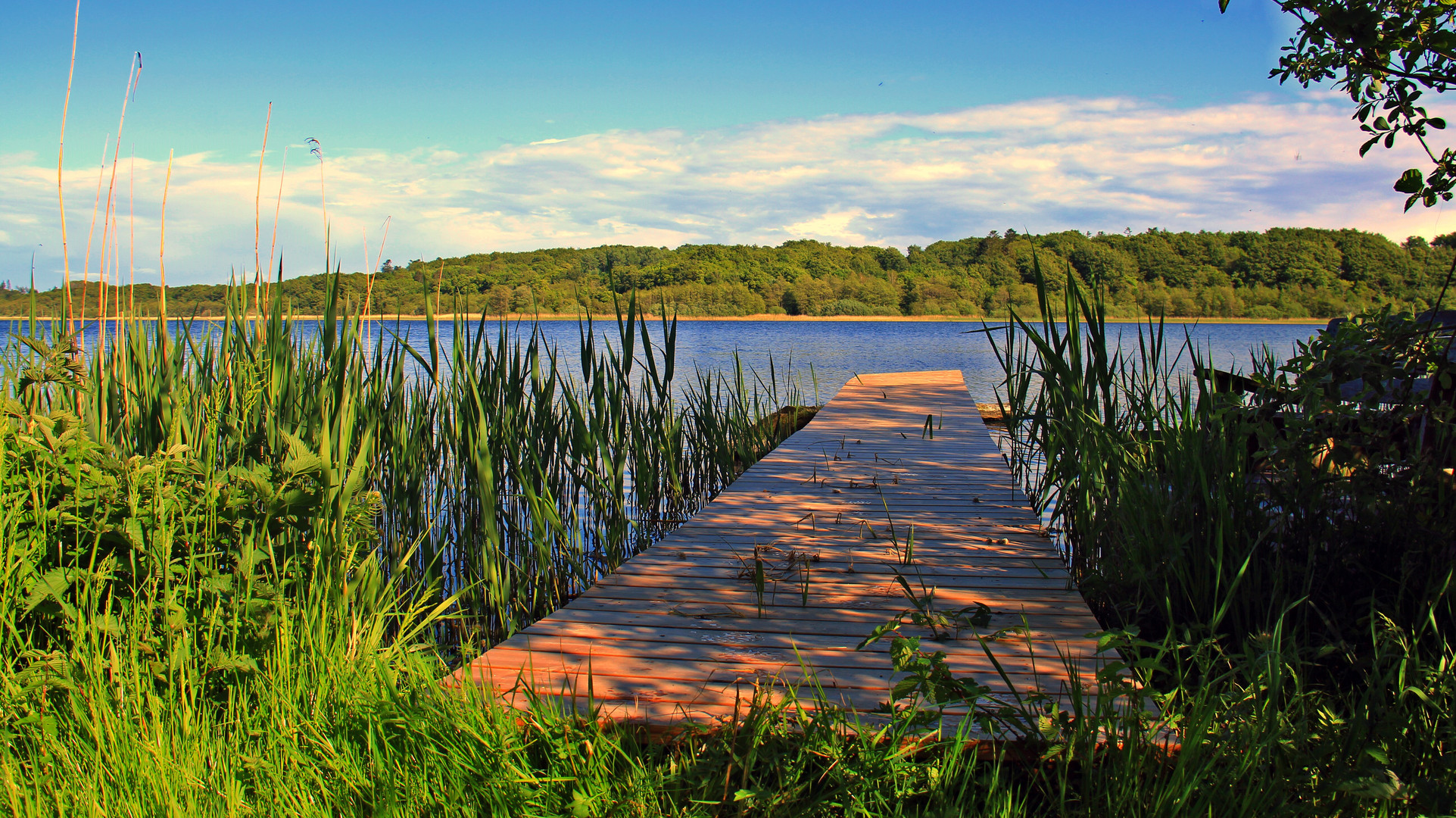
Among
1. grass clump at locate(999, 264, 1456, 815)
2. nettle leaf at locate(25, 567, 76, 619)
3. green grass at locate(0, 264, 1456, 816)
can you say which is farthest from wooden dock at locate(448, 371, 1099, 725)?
nettle leaf at locate(25, 567, 76, 619)

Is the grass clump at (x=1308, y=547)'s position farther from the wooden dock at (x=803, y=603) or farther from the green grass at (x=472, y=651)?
the wooden dock at (x=803, y=603)

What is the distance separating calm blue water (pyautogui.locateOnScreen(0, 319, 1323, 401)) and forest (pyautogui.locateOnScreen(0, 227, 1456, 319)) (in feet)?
3.73

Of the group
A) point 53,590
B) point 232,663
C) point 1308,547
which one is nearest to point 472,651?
point 232,663

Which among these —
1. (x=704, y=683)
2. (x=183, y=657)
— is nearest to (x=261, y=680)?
(x=183, y=657)

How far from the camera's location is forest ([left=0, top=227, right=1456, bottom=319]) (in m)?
3.12

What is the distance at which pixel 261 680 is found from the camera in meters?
1.45

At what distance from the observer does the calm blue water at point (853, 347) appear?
13273mm

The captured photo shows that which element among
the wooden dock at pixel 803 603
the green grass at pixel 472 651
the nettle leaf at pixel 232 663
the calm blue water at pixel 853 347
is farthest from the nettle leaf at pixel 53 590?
the calm blue water at pixel 853 347

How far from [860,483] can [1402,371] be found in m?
2.05

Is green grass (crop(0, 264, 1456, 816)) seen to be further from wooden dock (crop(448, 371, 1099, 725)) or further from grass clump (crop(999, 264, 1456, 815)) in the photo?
wooden dock (crop(448, 371, 1099, 725))

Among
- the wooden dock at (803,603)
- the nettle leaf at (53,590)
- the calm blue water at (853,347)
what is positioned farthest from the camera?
the calm blue water at (853,347)

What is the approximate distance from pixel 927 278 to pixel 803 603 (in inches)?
1444

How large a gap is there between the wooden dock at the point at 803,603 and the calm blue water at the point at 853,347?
3.68m

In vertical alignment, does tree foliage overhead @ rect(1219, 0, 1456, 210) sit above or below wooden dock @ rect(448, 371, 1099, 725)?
above
